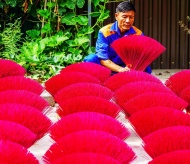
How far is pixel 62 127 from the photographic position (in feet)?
7.55

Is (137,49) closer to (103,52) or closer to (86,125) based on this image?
(103,52)

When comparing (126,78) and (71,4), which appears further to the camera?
(71,4)

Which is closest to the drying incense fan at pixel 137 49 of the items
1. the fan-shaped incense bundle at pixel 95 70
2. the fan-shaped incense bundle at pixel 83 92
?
the fan-shaped incense bundle at pixel 95 70

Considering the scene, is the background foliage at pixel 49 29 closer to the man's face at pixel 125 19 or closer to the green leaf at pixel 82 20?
the green leaf at pixel 82 20

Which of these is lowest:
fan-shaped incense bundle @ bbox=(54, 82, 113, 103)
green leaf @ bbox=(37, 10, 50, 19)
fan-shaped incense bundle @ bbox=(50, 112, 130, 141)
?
green leaf @ bbox=(37, 10, 50, 19)

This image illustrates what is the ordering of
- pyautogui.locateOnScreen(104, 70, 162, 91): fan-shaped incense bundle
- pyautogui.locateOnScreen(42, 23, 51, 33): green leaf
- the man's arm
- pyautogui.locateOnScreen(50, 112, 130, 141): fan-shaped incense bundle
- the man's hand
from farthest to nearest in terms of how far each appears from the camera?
1. pyautogui.locateOnScreen(42, 23, 51, 33): green leaf
2. the man's arm
3. the man's hand
4. pyautogui.locateOnScreen(104, 70, 162, 91): fan-shaped incense bundle
5. pyautogui.locateOnScreen(50, 112, 130, 141): fan-shaped incense bundle

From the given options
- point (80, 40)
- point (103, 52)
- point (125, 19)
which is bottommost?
point (80, 40)

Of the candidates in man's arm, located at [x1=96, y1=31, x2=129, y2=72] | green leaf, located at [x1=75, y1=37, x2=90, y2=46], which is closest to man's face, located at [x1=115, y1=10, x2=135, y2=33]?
man's arm, located at [x1=96, y1=31, x2=129, y2=72]

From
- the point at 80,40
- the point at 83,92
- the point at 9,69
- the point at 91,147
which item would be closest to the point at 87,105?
the point at 83,92

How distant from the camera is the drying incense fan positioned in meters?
3.56

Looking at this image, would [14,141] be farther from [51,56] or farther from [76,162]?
[51,56]

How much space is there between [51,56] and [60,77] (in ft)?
8.00

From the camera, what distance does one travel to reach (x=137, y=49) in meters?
3.59

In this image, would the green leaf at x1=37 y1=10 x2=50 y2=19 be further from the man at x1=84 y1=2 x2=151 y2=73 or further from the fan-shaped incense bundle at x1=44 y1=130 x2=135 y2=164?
the fan-shaped incense bundle at x1=44 y1=130 x2=135 y2=164
